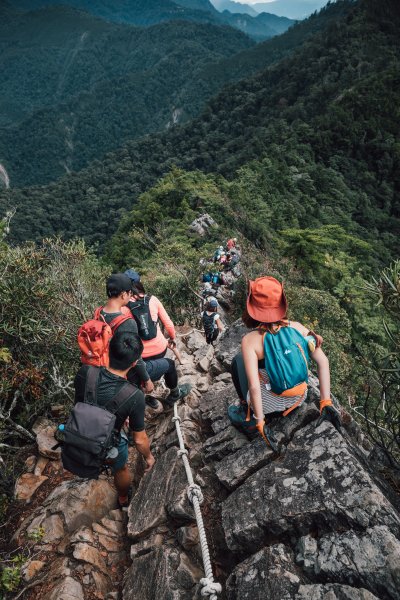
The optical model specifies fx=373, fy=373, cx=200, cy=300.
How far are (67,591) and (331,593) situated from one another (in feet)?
6.42

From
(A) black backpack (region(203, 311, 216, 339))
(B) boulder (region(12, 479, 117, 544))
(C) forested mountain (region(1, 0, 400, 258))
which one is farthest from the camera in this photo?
(C) forested mountain (region(1, 0, 400, 258))

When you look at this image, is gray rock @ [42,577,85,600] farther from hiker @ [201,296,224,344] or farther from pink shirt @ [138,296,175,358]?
hiker @ [201,296,224,344]

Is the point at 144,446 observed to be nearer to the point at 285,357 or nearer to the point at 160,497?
the point at 160,497

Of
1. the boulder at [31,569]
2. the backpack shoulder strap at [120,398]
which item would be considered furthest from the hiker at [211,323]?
the boulder at [31,569]

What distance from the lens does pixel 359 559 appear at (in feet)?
7.17

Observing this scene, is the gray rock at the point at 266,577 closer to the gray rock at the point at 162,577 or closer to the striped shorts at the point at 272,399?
the gray rock at the point at 162,577

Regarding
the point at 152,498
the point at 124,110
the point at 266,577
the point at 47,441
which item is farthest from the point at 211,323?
the point at 124,110

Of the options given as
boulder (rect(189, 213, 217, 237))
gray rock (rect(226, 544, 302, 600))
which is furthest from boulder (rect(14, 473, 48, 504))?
boulder (rect(189, 213, 217, 237))

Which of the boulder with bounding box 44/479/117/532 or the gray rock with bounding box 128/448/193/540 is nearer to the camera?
the gray rock with bounding box 128/448/193/540

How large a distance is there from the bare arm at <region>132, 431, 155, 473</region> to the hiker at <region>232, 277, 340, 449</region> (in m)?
1.18

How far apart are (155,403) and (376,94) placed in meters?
54.7

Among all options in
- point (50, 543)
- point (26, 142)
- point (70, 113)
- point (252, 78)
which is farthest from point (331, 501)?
point (70, 113)

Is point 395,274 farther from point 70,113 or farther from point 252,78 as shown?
point 70,113

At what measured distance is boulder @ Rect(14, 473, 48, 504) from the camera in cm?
388
